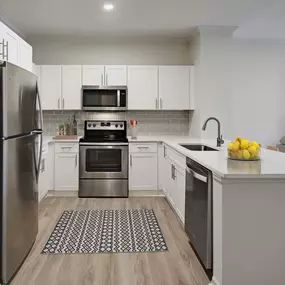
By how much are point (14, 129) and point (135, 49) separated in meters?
3.71

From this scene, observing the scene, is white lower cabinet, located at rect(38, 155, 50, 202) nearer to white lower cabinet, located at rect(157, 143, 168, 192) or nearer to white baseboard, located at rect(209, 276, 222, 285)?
white lower cabinet, located at rect(157, 143, 168, 192)

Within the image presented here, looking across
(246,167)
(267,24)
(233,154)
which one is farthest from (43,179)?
(267,24)

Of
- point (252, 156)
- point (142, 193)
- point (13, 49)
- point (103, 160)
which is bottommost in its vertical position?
point (142, 193)

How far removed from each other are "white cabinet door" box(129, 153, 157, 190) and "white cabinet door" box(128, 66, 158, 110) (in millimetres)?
836

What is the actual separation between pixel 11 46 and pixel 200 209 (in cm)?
243

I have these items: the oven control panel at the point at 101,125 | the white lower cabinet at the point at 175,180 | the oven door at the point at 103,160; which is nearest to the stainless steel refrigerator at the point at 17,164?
the white lower cabinet at the point at 175,180

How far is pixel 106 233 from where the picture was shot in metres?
3.51

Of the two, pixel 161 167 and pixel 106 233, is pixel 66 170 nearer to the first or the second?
pixel 161 167

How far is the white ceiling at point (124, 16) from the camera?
3.95 m

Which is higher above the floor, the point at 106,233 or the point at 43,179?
the point at 43,179

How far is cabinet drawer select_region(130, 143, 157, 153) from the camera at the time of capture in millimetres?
5191

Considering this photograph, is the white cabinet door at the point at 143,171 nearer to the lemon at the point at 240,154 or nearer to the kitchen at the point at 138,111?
the kitchen at the point at 138,111

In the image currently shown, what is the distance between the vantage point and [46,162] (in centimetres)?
491

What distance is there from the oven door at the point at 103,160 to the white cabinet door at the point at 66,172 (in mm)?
95
